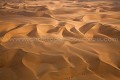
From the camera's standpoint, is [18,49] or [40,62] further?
[18,49]

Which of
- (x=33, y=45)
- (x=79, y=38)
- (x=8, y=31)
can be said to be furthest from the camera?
(x=8, y=31)

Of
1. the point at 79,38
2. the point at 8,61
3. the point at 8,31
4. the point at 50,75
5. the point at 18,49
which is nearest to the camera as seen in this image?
the point at 50,75

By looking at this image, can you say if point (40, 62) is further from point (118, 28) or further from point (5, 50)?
point (118, 28)

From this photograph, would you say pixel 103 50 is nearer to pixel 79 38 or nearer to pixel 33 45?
pixel 79 38

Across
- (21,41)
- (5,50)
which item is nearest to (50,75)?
(5,50)

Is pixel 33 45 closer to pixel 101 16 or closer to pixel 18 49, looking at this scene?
pixel 18 49

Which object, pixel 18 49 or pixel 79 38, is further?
pixel 79 38

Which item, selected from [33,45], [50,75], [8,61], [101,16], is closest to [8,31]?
[33,45]

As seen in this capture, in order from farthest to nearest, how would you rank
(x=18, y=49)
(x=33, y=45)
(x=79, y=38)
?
(x=79, y=38) < (x=33, y=45) < (x=18, y=49)

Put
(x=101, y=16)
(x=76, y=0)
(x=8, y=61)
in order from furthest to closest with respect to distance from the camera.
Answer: (x=76, y=0), (x=101, y=16), (x=8, y=61)
